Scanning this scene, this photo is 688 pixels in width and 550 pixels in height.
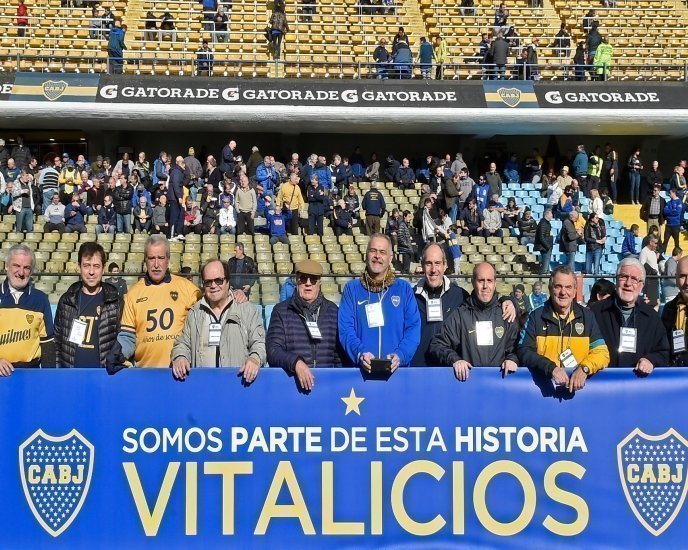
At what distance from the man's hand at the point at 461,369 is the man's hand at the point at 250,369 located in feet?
3.95

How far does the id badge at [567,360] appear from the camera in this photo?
607 cm

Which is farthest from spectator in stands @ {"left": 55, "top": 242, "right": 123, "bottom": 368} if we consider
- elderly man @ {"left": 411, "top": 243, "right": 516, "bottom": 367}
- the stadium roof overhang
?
the stadium roof overhang

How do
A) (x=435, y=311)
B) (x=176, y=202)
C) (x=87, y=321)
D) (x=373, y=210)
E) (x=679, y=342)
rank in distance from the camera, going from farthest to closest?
(x=373, y=210) → (x=176, y=202) → (x=435, y=311) → (x=679, y=342) → (x=87, y=321)

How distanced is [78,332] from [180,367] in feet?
2.84

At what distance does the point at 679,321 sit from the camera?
6.53m

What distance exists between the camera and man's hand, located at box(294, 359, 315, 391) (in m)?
5.88

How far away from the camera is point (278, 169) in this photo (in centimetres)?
2073

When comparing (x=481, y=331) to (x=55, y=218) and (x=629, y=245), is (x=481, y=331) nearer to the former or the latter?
(x=629, y=245)

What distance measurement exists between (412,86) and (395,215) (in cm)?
507

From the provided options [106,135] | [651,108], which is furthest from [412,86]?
[106,135]

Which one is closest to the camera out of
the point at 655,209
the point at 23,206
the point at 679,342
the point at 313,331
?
the point at 313,331

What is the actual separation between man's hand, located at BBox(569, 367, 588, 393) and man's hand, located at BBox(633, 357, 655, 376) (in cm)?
37

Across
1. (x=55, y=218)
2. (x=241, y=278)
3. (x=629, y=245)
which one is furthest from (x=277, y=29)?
(x=241, y=278)

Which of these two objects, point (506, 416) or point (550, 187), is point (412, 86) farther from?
point (506, 416)
